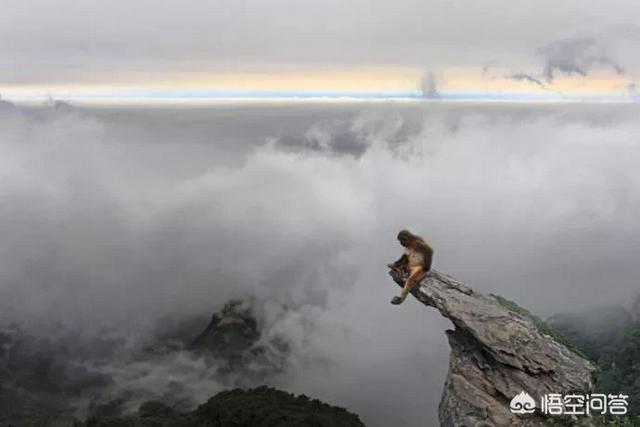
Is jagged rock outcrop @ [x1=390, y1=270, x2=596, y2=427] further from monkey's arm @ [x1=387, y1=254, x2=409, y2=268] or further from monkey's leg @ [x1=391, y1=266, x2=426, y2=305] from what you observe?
monkey's leg @ [x1=391, y1=266, x2=426, y2=305]

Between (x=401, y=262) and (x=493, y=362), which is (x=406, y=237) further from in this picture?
(x=493, y=362)

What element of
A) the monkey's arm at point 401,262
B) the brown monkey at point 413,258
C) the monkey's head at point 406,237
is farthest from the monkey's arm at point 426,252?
the monkey's arm at point 401,262

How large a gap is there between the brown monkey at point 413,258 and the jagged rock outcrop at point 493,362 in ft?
4.61

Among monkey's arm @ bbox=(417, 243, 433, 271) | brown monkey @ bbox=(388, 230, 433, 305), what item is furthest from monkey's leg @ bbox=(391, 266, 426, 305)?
monkey's arm @ bbox=(417, 243, 433, 271)

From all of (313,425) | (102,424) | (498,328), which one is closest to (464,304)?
(498,328)

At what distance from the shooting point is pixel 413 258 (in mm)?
31156

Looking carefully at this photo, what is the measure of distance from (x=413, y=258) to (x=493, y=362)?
7545mm

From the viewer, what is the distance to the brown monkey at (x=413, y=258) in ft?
99.1

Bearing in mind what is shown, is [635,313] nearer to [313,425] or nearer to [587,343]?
[587,343]

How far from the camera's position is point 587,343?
222 feet

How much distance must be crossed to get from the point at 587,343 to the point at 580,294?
11030 centimetres

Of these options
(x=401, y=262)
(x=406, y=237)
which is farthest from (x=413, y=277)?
(x=406, y=237)

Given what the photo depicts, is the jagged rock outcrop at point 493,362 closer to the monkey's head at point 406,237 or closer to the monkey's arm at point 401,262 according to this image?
the monkey's arm at point 401,262

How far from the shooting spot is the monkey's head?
30047 millimetres
